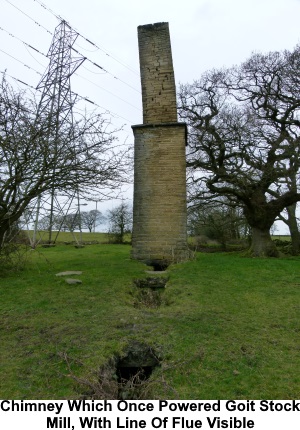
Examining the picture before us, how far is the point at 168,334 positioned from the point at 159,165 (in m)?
6.65

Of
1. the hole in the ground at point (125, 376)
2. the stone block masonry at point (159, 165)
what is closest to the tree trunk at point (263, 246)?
the stone block masonry at point (159, 165)

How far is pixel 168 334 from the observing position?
12.8 ft

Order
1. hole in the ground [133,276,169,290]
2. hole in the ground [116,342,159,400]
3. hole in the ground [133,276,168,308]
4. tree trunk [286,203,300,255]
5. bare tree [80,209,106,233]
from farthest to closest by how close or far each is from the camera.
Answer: bare tree [80,209,106,233] → tree trunk [286,203,300,255] → hole in the ground [133,276,169,290] → hole in the ground [133,276,168,308] → hole in the ground [116,342,159,400]

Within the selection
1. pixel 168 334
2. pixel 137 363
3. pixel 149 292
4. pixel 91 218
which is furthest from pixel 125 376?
pixel 91 218

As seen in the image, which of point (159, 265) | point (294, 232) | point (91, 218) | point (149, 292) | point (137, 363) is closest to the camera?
point (137, 363)

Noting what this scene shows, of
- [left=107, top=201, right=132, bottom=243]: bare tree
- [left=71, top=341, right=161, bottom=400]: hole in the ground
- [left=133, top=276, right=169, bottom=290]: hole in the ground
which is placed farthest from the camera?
[left=107, top=201, right=132, bottom=243]: bare tree

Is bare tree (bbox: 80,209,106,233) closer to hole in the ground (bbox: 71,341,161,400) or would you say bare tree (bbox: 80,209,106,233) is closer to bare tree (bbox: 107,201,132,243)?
bare tree (bbox: 107,201,132,243)

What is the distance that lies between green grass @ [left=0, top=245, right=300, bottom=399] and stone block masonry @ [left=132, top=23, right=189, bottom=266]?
2620 millimetres

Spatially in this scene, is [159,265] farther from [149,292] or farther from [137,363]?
[137,363]

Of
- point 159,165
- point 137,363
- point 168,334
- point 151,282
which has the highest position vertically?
point 159,165

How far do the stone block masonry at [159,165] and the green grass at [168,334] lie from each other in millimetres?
2620

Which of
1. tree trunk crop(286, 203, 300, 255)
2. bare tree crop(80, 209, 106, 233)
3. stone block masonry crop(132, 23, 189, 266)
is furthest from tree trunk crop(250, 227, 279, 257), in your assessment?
bare tree crop(80, 209, 106, 233)

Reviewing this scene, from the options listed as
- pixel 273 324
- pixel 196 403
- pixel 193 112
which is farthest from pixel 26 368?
pixel 193 112

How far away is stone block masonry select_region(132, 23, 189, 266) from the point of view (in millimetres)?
9500
